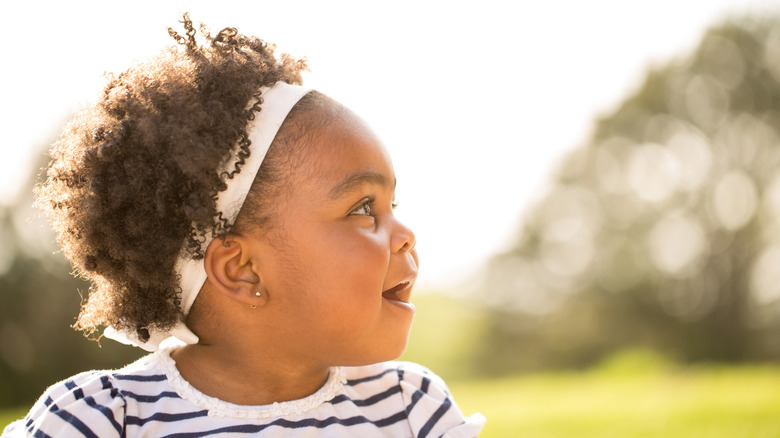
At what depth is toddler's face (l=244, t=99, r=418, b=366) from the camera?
1.73 meters

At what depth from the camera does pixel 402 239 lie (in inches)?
70.8

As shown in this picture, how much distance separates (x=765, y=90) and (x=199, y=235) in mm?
15706

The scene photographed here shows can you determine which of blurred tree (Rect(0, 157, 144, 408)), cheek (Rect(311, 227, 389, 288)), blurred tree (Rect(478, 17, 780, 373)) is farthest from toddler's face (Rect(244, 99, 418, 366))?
blurred tree (Rect(478, 17, 780, 373))

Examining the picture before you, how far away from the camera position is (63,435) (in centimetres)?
160

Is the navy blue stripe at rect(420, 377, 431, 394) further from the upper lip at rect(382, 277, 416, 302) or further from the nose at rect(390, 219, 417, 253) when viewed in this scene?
the nose at rect(390, 219, 417, 253)

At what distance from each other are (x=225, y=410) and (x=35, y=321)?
312 inches

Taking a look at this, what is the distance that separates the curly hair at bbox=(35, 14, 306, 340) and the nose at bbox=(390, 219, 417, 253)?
1.48 feet

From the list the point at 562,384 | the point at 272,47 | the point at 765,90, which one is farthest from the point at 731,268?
the point at 272,47

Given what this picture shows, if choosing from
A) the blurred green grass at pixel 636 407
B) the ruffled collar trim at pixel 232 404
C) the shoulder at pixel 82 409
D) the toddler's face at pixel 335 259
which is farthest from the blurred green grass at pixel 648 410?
the shoulder at pixel 82 409

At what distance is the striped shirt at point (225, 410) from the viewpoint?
166 cm

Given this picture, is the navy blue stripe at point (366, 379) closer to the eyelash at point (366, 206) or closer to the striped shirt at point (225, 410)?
the striped shirt at point (225, 410)

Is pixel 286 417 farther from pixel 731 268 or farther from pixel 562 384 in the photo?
pixel 731 268

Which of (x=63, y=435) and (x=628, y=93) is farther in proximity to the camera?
(x=628, y=93)

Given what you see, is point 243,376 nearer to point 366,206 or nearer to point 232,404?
point 232,404
